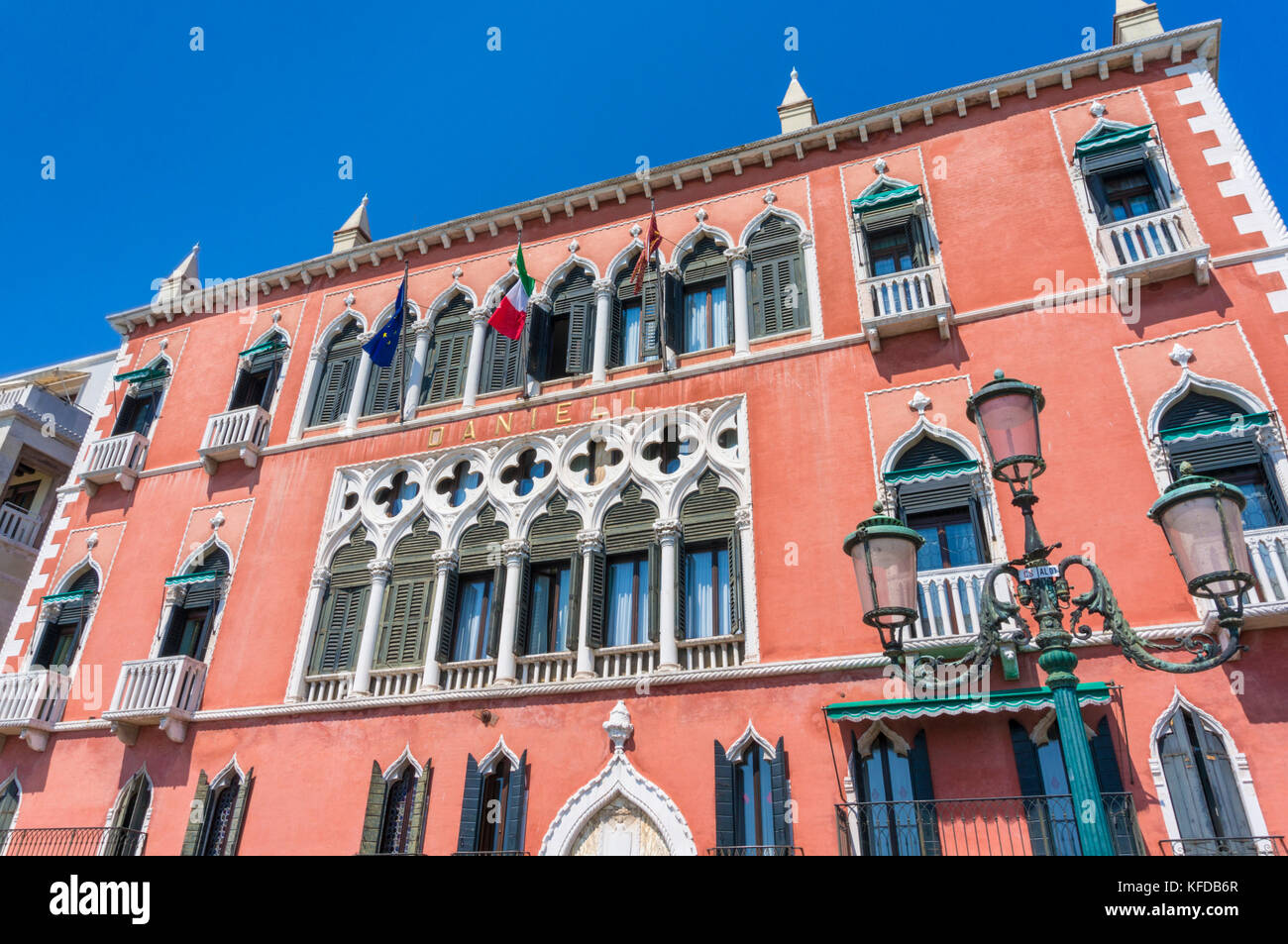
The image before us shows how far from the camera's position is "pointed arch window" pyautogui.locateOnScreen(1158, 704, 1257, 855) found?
7.89m

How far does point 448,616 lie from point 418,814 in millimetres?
2624

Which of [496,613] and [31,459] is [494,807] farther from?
[31,459]

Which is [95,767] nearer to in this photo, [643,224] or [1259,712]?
[643,224]

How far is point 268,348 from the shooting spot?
16.3 meters

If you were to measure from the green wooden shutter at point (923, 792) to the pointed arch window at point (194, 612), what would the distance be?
413 inches

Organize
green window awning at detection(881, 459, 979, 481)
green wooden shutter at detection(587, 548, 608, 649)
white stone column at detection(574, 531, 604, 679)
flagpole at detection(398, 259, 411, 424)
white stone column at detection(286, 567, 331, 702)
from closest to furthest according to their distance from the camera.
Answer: green window awning at detection(881, 459, 979, 481) → white stone column at detection(574, 531, 604, 679) → green wooden shutter at detection(587, 548, 608, 649) → white stone column at detection(286, 567, 331, 702) → flagpole at detection(398, 259, 411, 424)

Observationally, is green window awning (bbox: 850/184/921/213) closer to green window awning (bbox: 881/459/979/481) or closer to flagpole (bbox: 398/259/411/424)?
green window awning (bbox: 881/459/979/481)

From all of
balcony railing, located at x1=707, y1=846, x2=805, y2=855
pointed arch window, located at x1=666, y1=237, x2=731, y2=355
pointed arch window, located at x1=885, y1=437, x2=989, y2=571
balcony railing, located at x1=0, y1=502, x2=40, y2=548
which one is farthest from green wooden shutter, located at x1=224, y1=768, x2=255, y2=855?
balcony railing, located at x1=0, y1=502, x2=40, y2=548

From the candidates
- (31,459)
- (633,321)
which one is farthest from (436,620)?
(31,459)

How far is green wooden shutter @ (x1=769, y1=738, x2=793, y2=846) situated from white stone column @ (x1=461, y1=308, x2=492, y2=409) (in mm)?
7359

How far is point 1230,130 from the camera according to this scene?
37.2ft

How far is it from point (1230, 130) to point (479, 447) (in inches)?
432

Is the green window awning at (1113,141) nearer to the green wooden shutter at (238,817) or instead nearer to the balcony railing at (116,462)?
the green wooden shutter at (238,817)

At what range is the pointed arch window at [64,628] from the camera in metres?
14.6
